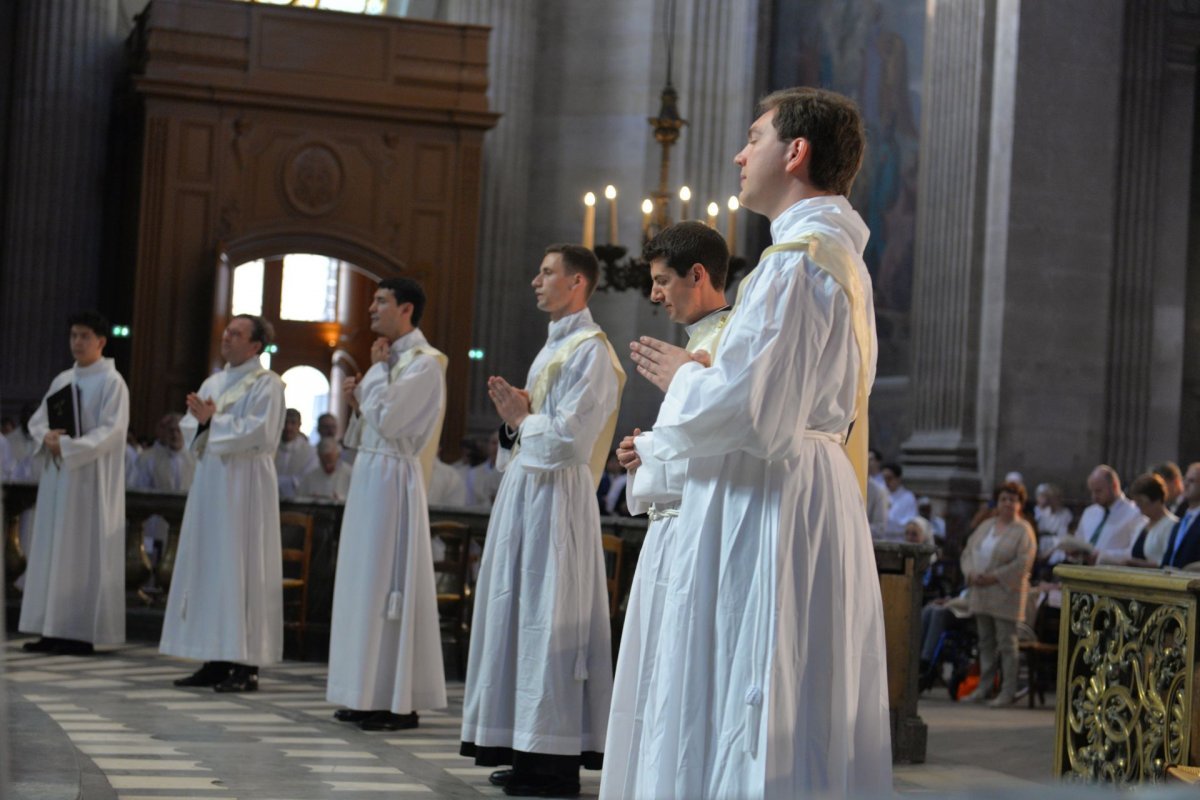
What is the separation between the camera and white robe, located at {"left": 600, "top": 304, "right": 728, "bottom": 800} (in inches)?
152

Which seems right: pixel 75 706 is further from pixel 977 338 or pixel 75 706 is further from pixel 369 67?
pixel 369 67

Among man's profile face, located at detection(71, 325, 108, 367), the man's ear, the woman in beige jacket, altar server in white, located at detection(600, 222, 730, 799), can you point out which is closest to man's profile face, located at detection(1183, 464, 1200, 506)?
the woman in beige jacket

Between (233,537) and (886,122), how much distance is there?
9.94 meters

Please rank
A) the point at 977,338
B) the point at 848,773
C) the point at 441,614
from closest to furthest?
the point at 848,773, the point at 441,614, the point at 977,338

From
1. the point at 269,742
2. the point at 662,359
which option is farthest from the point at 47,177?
the point at 662,359

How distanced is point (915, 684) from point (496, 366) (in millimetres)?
10776

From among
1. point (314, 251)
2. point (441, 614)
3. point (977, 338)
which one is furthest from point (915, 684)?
point (314, 251)

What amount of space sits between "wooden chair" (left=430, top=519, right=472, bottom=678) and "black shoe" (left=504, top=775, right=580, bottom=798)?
3739 millimetres

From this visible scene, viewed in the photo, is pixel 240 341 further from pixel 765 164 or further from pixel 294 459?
pixel 294 459

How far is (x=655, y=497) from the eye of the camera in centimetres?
421

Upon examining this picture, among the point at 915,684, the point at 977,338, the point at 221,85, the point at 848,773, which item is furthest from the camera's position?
the point at 221,85

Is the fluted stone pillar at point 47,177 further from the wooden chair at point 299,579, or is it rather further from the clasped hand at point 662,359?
the clasped hand at point 662,359

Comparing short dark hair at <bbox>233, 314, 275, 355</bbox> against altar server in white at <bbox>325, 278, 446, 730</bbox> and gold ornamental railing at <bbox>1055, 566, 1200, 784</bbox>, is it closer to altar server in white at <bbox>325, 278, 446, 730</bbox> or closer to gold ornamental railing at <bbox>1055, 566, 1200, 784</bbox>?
altar server in white at <bbox>325, 278, 446, 730</bbox>

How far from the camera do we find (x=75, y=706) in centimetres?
751
